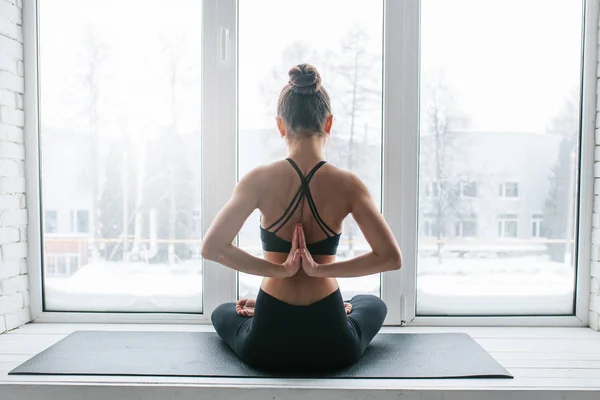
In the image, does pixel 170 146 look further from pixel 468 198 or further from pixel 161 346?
pixel 468 198

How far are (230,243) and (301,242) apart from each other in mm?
232

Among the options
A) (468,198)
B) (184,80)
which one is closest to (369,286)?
(468,198)

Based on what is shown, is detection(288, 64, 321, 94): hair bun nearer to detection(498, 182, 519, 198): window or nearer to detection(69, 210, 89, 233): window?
detection(498, 182, 519, 198): window

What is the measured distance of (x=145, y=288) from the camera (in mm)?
2127

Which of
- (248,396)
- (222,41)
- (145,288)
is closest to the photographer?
(248,396)

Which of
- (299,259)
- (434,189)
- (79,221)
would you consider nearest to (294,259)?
(299,259)

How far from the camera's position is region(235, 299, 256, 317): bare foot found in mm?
1737

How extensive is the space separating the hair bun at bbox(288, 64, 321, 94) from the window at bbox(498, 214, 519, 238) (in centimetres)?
110

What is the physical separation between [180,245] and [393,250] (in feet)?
3.35

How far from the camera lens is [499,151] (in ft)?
6.81

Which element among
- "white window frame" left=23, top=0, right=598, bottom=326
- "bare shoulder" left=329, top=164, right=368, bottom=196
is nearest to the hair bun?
"bare shoulder" left=329, top=164, right=368, bottom=196

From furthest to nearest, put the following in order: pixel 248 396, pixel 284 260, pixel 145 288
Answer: pixel 145 288
pixel 284 260
pixel 248 396

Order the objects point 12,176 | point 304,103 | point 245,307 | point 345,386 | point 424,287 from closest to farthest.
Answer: point 345,386
point 304,103
point 245,307
point 12,176
point 424,287

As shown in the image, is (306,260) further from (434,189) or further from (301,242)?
(434,189)
